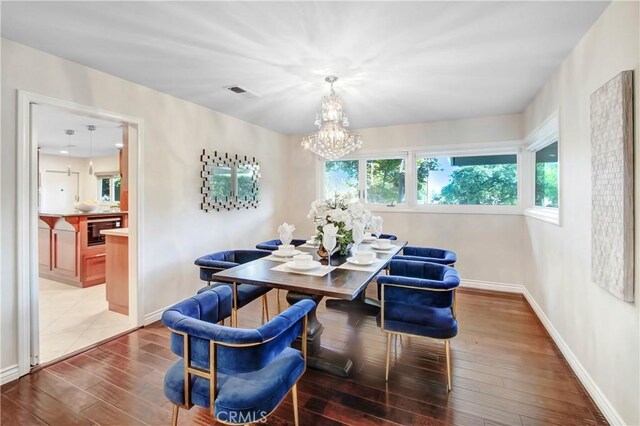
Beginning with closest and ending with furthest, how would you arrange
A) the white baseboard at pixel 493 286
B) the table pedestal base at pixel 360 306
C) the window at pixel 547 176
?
the window at pixel 547 176, the table pedestal base at pixel 360 306, the white baseboard at pixel 493 286

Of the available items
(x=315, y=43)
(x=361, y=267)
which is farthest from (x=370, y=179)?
(x=315, y=43)

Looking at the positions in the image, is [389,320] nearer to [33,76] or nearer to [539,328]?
[539,328]

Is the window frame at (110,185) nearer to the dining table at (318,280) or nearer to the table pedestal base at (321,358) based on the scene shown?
the dining table at (318,280)

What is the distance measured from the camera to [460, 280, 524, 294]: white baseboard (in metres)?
4.17

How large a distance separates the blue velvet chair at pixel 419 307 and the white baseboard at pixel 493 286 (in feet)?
7.98

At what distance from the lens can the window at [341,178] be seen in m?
5.20

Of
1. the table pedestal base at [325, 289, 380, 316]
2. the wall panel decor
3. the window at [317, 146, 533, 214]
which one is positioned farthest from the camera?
the window at [317, 146, 533, 214]

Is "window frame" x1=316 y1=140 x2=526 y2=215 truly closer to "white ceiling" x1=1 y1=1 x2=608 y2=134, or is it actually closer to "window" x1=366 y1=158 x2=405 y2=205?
"window" x1=366 y1=158 x2=405 y2=205

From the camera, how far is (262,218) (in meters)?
5.01

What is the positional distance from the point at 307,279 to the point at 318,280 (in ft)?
0.25

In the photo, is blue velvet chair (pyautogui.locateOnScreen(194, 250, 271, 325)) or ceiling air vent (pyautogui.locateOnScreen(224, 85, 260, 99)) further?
ceiling air vent (pyautogui.locateOnScreen(224, 85, 260, 99))

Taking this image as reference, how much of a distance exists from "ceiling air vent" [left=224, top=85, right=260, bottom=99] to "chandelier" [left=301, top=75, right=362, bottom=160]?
0.75 metres

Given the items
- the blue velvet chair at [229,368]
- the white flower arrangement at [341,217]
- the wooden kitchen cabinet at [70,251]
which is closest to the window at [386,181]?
the white flower arrangement at [341,217]

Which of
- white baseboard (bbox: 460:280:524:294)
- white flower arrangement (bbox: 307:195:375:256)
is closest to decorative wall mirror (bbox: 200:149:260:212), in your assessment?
white flower arrangement (bbox: 307:195:375:256)
